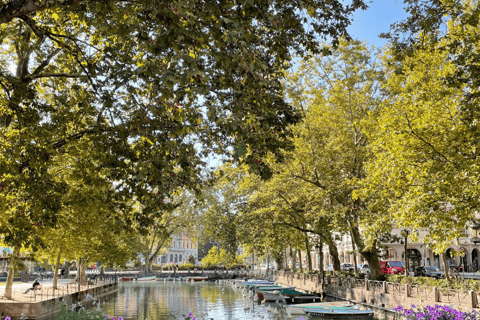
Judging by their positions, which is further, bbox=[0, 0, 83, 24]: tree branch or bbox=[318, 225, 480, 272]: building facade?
bbox=[318, 225, 480, 272]: building facade

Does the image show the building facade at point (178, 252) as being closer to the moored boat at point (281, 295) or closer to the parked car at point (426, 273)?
the parked car at point (426, 273)

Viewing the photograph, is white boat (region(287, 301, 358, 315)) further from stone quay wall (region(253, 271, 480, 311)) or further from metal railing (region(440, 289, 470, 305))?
metal railing (region(440, 289, 470, 305))

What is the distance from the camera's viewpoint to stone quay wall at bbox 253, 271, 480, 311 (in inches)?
766

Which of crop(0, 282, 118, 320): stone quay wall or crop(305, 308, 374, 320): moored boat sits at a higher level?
crop(0, 282, 118, 320): stone quay wall

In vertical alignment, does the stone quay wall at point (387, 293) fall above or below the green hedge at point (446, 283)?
below

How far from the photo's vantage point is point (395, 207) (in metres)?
20.0

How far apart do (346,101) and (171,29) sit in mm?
24687

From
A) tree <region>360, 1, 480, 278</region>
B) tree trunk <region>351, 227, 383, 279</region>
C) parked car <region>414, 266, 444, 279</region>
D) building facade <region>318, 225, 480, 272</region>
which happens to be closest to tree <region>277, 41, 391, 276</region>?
tree trunk <region>351, 227, 383, 279</region>

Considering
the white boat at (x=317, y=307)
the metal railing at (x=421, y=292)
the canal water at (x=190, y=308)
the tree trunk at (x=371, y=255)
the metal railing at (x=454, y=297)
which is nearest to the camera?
the metal railing at (x=454, y=297)

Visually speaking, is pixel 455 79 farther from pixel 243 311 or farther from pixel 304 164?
pixel 243 311

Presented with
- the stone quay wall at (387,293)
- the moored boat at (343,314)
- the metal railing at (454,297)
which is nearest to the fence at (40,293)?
the moored boat at (343,314)

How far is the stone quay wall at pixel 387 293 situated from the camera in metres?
19.5

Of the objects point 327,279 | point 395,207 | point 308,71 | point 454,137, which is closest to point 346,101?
point 308,71

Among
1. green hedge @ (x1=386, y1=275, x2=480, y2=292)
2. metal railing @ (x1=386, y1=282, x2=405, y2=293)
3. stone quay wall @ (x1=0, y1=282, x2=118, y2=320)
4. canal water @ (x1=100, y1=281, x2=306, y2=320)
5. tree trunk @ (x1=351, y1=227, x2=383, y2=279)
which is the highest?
tree trunk @ (x1=351, y1=227, x2=383, y2=279)
